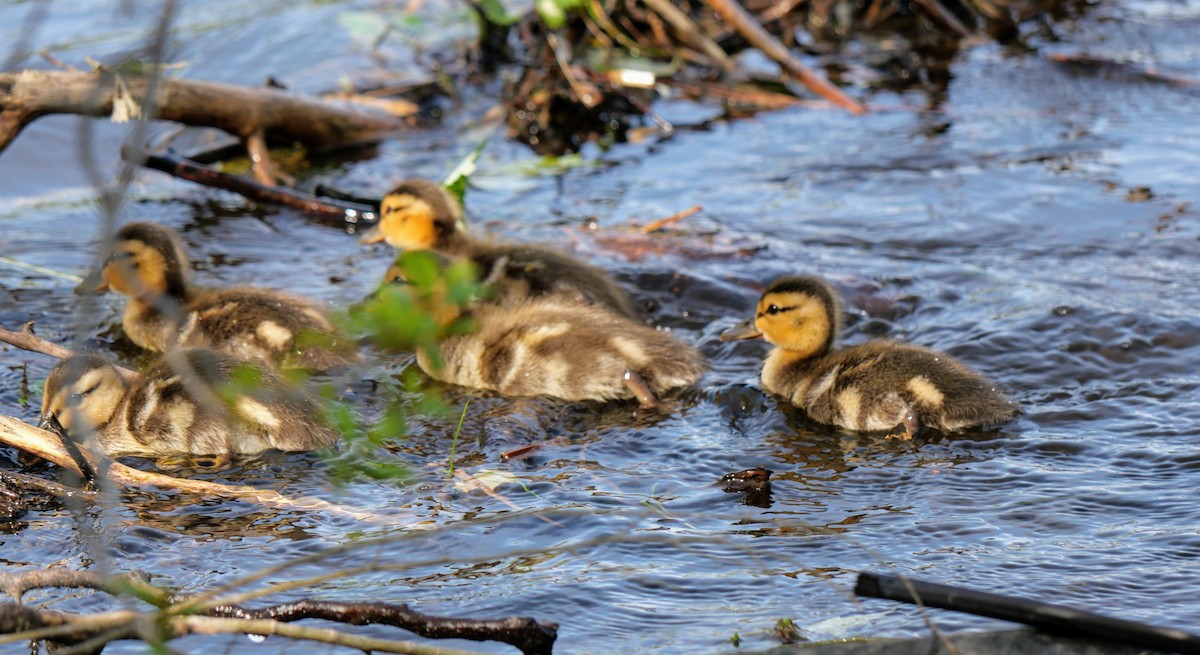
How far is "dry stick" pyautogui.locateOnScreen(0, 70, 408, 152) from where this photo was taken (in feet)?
18.0

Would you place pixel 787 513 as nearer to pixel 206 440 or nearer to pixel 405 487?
pixel 405 487

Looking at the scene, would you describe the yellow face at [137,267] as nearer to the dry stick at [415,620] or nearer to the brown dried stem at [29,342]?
the brown dried stem at [29,342]

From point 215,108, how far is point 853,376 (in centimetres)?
363

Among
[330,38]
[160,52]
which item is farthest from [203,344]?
[330,38]

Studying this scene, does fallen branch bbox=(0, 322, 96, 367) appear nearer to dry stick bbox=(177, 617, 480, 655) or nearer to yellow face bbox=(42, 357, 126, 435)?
yellow face bbox=(42, 357, 126, 435)

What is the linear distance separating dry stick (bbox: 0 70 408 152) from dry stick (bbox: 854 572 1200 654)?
10.1 ft

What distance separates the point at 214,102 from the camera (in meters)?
6.84

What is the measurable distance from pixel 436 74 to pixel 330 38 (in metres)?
1.34

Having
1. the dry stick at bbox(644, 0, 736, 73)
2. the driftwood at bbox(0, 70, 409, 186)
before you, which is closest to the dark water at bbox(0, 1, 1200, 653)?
the driftwood at bbox(0, 70, 409, 186)

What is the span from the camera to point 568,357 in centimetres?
484

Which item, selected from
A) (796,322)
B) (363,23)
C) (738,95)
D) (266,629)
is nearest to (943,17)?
(738,95)

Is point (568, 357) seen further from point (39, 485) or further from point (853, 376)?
point (39, 485)

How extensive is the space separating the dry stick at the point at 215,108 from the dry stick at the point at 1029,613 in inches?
121

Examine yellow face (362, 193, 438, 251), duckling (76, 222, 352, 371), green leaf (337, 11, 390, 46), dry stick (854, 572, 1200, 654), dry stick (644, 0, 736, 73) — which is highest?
dry stick (854, 572, 1200, 654)
